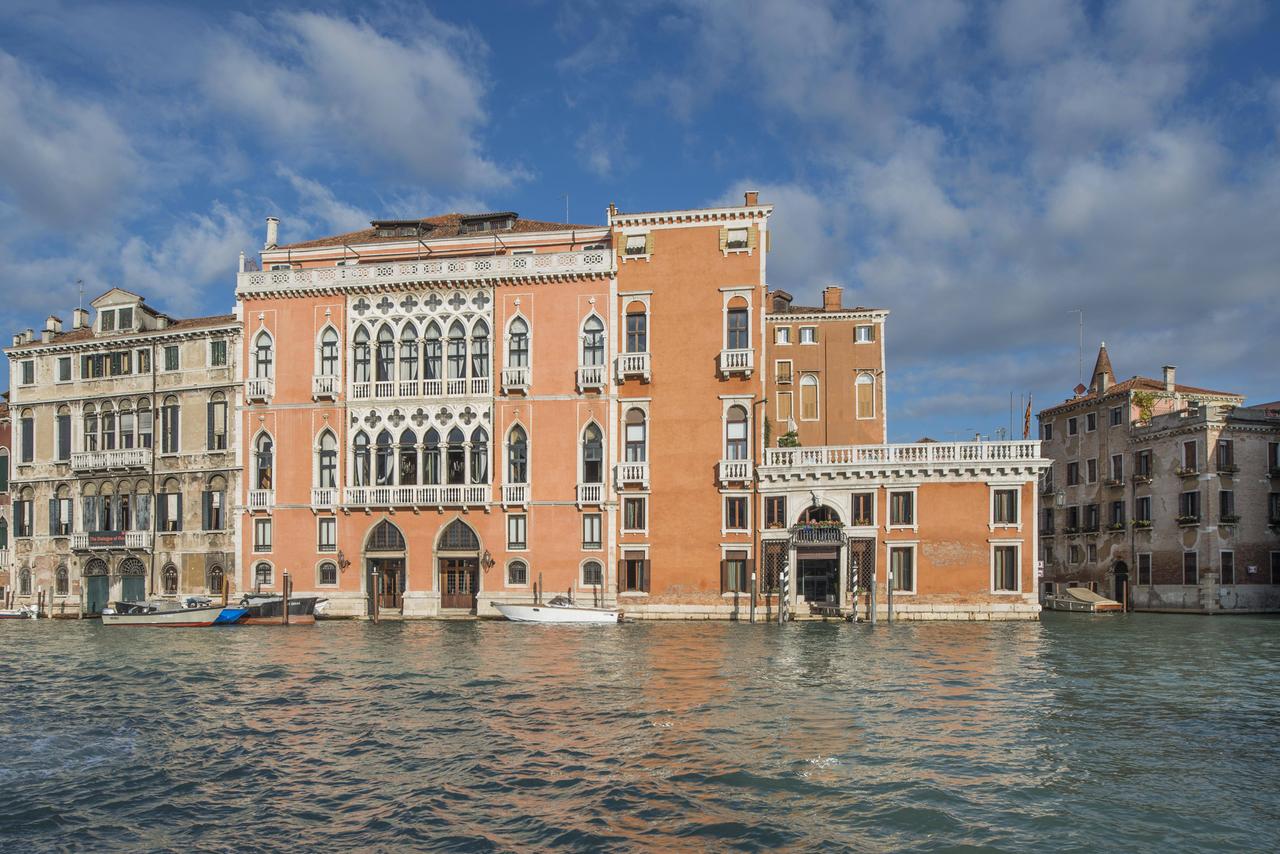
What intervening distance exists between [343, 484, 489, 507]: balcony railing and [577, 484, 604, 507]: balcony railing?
311 centimetres

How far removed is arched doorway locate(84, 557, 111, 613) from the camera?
38656 millimetres

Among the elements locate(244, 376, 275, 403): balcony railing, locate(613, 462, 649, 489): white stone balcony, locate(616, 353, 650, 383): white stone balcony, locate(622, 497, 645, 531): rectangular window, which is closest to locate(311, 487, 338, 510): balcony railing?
locate(244, 376, 275, 403): balcony railing

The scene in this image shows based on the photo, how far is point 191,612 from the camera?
32.4 m

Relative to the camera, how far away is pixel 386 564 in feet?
118

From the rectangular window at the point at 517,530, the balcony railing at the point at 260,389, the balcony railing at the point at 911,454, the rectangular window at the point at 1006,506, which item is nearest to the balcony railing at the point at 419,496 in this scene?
the rectangular window at the point at 517,530

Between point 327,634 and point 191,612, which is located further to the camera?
point 191,612

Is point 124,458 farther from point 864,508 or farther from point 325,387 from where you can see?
point 864,508

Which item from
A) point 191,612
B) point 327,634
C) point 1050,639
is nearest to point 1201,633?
point 1050,639

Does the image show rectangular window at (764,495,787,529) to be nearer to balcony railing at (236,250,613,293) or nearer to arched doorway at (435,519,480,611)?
balcony railing at (236,250,613,293)

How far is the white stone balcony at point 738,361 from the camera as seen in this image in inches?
1340

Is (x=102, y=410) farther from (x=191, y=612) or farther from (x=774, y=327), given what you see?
(x=774, y=327)

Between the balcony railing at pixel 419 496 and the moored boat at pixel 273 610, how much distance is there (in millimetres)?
3659

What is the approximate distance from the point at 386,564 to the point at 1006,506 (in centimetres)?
2025

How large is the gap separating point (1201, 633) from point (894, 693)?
18.0 metres
